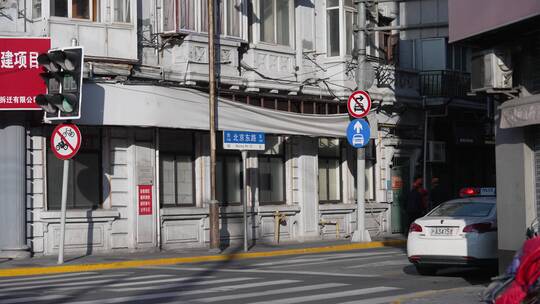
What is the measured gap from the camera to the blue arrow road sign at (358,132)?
27.7m

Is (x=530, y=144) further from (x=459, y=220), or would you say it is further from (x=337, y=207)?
(x=337, y=207)

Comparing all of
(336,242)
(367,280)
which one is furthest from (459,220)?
(336,242)

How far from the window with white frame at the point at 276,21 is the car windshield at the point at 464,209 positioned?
12.1 metres

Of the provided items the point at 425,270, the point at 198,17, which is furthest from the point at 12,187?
the point at 425,270

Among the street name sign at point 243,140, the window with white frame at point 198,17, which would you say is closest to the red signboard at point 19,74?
the window with white frame at point 198,17

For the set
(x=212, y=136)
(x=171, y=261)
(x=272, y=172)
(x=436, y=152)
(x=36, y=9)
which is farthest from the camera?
(x=436, y=152)

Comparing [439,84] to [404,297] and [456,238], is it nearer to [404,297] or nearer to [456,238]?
[456,238]

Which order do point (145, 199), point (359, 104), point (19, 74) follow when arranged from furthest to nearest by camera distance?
point (359, 104) < point (145, 199) < point (19, 74)

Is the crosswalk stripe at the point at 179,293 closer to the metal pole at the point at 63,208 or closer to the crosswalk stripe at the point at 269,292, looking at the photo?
the crosswalk stripe at the point at 269,292

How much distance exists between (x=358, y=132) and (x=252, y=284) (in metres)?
12.8

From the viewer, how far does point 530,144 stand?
13789 mm

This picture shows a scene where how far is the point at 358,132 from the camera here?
1091 inches

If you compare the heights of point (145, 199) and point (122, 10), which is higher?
point (122, 10)

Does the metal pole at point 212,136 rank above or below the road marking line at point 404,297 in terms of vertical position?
above
